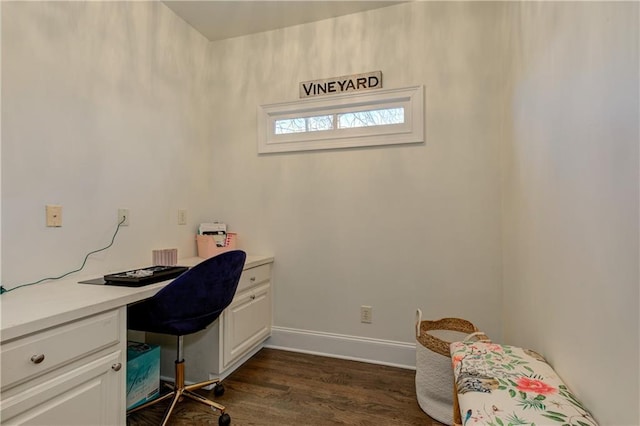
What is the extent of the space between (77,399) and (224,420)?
2.37 feet

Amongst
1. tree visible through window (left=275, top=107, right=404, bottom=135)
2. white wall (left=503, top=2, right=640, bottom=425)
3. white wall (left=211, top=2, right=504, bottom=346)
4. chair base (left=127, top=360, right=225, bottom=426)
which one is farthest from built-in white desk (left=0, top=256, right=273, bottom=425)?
white wall (left=503, top=2, right=640, bottom=425)

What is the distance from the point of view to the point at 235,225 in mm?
2885

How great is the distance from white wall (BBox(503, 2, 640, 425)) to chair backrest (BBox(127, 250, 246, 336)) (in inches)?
58.7

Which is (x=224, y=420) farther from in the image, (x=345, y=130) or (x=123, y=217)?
(x=345, y=130)

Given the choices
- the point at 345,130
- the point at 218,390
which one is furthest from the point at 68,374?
the point at 345,130

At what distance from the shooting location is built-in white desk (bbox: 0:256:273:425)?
3.41 ft

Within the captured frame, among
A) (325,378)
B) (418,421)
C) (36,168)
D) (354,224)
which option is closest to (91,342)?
(36,168)

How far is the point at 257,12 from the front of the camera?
260 cm

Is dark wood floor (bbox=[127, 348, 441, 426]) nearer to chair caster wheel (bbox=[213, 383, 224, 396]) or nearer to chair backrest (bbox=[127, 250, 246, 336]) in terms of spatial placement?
chair caster wheel (bbox=[213, 383, 224, 396])

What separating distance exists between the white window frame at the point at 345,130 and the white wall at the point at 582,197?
740mm

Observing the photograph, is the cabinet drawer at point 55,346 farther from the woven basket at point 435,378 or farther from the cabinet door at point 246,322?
the woven basket at point 435,378

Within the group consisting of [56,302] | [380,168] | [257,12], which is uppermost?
[257,12]

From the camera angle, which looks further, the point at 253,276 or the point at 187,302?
the point at 253,276

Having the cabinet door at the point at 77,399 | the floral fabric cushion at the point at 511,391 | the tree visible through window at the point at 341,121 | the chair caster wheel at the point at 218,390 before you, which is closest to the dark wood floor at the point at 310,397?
the chair caster wheel at the point at 218,390
